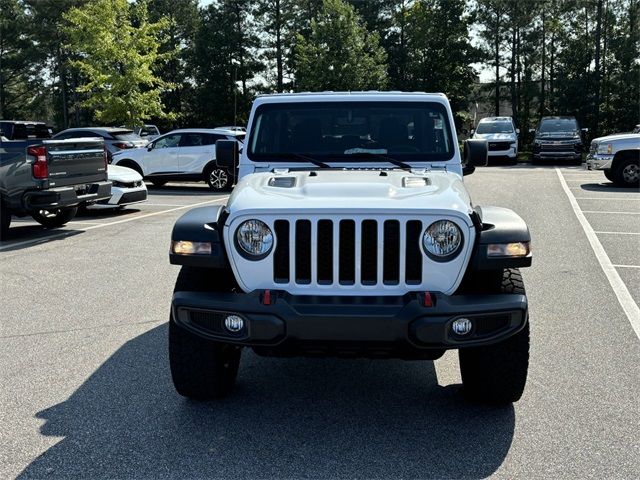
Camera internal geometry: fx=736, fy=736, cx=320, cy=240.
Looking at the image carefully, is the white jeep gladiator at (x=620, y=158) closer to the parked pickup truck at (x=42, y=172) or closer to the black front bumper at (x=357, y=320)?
the parked pickup truck at (x=42, y=172)

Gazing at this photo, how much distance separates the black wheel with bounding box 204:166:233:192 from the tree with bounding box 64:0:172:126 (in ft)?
39.0

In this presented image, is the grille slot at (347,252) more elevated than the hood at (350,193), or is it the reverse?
the hood at (350,193)

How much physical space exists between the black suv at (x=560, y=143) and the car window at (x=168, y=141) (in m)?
16.3

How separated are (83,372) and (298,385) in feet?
4.72

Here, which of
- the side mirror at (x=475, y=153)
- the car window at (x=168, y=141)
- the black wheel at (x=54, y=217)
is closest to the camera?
the side mirror at (x=475, y=153)

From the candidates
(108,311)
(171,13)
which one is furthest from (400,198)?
(171,13)

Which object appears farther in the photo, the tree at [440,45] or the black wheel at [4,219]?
the tree at [440,45]

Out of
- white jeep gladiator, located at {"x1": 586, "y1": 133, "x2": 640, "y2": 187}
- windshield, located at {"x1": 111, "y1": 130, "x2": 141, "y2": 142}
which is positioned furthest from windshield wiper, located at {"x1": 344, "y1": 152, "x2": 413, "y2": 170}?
windshield, located at {"x1": 111, "y1": 130, "x2": 141, "y2": 142}

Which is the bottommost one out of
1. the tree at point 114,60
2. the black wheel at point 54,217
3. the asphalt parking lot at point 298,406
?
the asphalt parking lot at point 298,406

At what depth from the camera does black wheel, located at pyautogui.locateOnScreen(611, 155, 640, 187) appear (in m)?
18.2

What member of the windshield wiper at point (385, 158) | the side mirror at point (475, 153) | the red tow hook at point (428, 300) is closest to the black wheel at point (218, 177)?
the side mirror at point (475, 153)

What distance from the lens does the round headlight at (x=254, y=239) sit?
12.3ft

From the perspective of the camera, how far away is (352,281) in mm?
3705

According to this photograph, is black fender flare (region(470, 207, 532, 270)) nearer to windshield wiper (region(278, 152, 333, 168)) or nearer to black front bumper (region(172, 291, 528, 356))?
black front bumper (region(172, 291, 528, 356))
